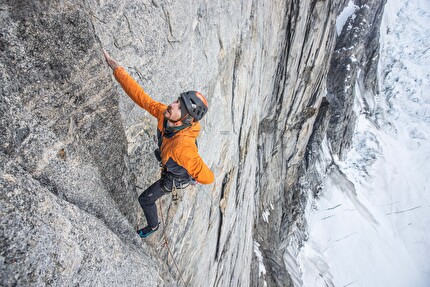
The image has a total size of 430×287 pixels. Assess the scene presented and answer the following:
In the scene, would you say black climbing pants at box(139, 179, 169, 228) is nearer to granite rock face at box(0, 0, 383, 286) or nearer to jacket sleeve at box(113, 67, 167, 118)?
granite rock face at box(0, 0, 383, 286)

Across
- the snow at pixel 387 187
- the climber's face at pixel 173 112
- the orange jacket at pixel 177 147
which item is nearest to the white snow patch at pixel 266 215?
the snow at pixel 387 187

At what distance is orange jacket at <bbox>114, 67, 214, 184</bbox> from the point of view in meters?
3.44

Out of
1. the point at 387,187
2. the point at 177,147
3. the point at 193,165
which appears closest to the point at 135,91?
the point at 177,147

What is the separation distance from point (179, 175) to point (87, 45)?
6.54 feet

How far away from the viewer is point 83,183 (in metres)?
2.32

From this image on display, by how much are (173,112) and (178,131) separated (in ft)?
1.01

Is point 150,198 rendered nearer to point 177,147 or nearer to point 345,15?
point 177,147

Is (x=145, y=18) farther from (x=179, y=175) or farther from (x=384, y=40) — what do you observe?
(x=384, y=40)

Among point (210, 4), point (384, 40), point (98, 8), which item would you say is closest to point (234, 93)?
point (210, 4)

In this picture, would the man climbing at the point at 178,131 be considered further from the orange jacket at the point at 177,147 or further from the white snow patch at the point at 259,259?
the white snow patch at the point at 259,259

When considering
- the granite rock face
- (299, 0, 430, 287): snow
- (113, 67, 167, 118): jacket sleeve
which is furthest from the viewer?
(299, 0, 430, 287): snow

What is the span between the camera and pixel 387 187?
29203 millimetres

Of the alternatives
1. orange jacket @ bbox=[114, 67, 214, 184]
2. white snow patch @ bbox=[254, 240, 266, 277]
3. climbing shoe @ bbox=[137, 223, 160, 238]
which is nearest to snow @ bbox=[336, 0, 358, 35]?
white snow patch @ bbox=[254, 240, 266, 277]

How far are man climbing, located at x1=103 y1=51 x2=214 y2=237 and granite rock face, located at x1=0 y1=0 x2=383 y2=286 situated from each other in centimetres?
35
